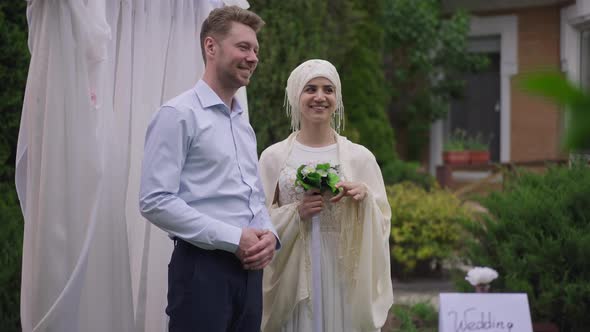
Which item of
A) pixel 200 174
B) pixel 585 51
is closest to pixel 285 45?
pixel 200 174

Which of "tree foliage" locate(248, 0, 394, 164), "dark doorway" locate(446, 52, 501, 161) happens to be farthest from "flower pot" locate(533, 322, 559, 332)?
"dark doorway" locate(446, 52, 501, 161)

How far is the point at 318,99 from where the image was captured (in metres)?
3.00

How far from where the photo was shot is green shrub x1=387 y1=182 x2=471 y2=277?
693 centimetres

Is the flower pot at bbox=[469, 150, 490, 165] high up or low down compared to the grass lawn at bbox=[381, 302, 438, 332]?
up

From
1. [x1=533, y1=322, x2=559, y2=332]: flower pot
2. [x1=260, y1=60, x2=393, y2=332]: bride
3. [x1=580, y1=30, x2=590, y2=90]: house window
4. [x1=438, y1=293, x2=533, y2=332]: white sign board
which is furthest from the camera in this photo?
[x1=580, y1=30, x2=590, y2=90]: house window

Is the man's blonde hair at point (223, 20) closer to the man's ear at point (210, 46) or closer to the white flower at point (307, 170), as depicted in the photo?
the man's ear at point (210, 46)

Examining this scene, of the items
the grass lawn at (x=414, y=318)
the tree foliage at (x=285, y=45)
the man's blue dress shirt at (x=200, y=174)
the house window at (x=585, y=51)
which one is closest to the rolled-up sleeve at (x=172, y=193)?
the man's blue dress shirt at (x=200, y=174)

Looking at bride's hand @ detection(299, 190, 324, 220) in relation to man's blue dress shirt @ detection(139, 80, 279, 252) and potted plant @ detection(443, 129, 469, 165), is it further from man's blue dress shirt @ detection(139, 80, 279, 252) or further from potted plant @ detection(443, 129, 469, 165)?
potted plant @ detection(443, 129, 469, 165)

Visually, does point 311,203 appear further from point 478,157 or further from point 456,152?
point 478,157

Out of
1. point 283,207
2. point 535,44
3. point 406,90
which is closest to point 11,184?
point 283,207

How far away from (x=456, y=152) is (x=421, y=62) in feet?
5.62

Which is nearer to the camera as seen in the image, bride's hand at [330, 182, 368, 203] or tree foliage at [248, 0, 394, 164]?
bride's hand at [330, 182, 368, 203]

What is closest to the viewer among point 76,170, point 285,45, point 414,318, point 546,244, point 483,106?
point 76,170

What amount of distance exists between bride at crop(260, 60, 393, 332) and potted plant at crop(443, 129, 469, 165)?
9.08 meters
